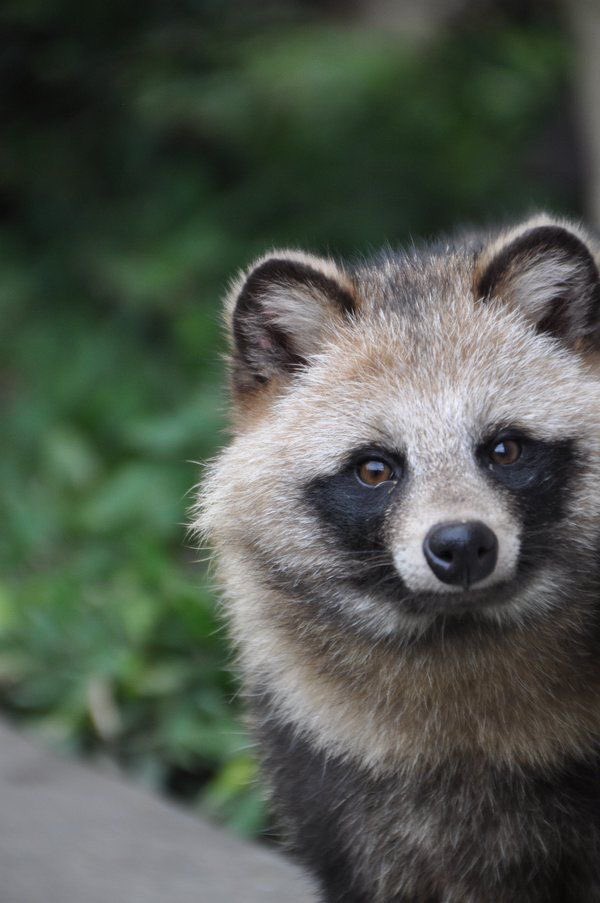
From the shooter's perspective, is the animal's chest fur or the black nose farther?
the animal's chest fur

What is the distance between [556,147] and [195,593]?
6.17 m

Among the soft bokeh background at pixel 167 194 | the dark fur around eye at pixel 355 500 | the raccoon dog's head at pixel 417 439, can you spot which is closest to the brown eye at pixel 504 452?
the raccoon dog's head at pixel 417 439

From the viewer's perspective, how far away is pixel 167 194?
23.2 ft

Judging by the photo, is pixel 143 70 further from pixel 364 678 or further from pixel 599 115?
pixel 364 678

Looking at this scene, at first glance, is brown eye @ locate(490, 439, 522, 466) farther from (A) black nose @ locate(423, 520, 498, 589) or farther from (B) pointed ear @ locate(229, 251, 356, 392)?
(B) pointed ear @ locate(229, 251, 356, 392)

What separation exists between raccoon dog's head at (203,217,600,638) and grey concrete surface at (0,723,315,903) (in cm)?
92

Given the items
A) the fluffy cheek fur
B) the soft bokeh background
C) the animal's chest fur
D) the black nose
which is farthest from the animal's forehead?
the soft bokeh background

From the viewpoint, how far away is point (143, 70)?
22.7ft

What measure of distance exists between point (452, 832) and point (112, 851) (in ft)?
4.31

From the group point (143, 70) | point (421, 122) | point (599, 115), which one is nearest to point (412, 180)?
point (421, 122)

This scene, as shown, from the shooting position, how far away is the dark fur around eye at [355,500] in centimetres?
267

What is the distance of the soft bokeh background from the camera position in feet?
17.6

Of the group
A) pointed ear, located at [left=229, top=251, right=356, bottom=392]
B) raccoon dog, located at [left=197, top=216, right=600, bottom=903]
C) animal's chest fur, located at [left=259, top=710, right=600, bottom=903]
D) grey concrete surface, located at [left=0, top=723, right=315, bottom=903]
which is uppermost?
pointed ear, located at [left=229, top=251, right=356, bottom=392]

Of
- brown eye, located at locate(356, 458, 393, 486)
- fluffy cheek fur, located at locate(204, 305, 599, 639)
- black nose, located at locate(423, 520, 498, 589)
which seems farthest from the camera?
brown eye, located at locate(356, 458, 393, 486)
